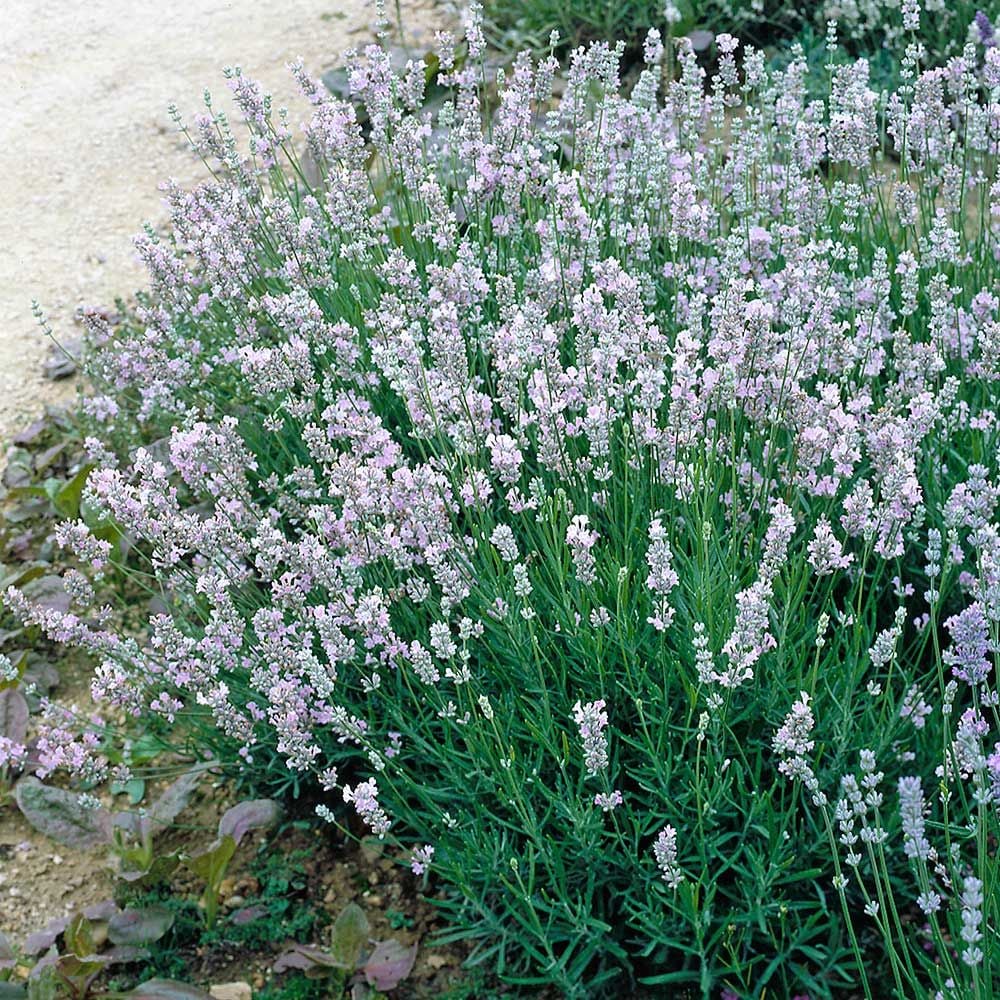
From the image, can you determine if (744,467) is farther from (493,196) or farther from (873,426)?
(493,196)

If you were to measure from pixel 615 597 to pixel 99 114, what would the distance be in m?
5.41

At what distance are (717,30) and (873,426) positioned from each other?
428 centimetres

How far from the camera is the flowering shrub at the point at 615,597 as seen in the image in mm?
2145

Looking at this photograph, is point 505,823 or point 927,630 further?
point 927,630

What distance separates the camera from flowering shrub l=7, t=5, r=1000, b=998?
2145 mm

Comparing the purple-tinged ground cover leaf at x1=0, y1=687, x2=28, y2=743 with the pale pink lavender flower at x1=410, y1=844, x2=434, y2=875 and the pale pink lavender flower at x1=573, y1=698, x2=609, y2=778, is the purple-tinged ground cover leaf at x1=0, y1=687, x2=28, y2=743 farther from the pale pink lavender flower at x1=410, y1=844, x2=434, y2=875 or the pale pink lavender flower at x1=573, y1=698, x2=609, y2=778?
the pale pink lavender flower at x1=573, y1=698, x2=609, y2=778

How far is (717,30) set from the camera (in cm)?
594

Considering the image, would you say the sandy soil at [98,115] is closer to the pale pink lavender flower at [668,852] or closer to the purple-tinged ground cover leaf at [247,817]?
the purple-tinged ground cover leaf at [247,817]

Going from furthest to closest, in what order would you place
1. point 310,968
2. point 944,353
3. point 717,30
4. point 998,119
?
point 717,30 → point 998,119 → point 944,353 → point 310,968

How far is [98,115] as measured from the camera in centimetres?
672

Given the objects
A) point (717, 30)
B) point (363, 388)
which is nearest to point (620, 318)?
point (363, 388)

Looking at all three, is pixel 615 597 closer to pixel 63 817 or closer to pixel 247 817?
pixel 247 817

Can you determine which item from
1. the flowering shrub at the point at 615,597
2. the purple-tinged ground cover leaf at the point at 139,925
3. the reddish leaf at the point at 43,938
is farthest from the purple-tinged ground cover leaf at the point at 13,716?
the purple-tinged ground cover leaf at the point at 139,925

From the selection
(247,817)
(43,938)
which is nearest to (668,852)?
(247,817)
